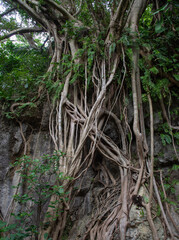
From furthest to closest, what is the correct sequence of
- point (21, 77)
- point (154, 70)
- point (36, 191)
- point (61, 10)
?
point (61, 10) → point (21, 77) → point (154, 70) → point (36, 191)

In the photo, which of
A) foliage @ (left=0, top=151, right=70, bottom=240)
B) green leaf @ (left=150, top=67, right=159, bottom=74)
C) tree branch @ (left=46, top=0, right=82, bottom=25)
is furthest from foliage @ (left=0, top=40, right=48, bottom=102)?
green leaf @ (left=150, top=67, right=159, bottom=74)

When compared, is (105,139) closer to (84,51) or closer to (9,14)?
(84,51)

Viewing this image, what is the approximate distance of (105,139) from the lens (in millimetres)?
2988

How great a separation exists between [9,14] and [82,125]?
490 centimetres

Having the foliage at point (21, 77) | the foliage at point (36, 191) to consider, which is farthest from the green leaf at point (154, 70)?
the foliage at point (21, 77)

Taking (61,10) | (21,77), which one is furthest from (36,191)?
(61,10)

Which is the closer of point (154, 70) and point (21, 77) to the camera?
point (154, 70)

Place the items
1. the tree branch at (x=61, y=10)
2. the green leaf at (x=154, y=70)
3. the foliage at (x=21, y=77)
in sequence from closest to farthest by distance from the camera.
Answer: the green leaf at (x=154, y=70)
the foliage at (x=21, y=77)
the tree branch at (x=61, y=10)

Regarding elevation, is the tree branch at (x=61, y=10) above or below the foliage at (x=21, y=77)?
above

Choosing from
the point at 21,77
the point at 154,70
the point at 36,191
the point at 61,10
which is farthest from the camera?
the point at 61,10

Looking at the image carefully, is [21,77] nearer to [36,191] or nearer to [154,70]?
[36,191]

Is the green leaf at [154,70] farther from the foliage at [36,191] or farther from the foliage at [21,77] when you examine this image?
the foliage at [21,77]

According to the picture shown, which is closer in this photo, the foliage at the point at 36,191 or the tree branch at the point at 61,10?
the foliage at the point at 36,191

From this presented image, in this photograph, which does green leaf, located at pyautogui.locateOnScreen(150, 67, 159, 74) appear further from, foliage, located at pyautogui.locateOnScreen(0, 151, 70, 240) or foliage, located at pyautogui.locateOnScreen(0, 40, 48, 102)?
foliage, located at pyautogui.locateOnScreen(0, 40, 48, 102)
